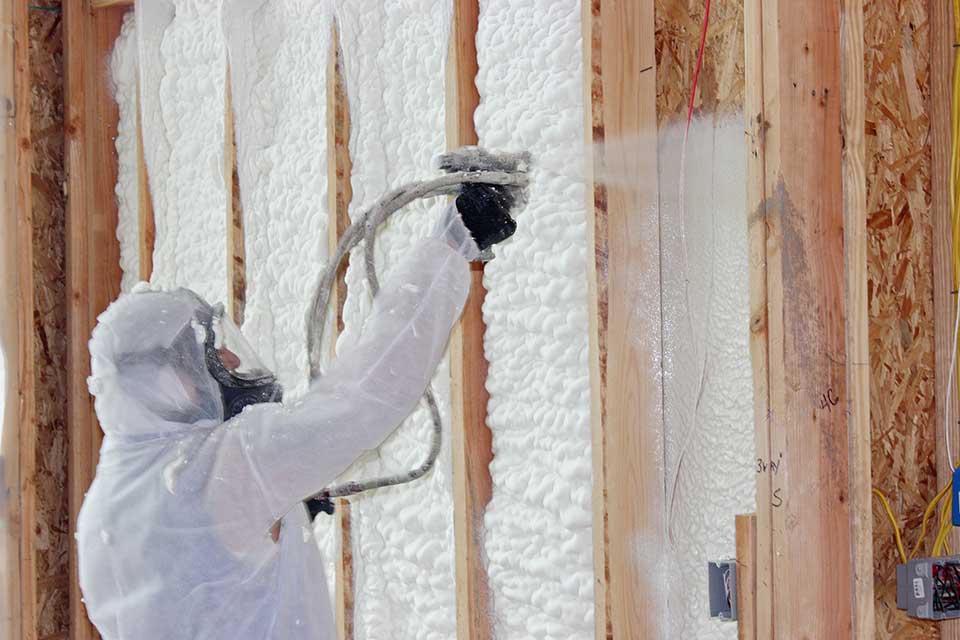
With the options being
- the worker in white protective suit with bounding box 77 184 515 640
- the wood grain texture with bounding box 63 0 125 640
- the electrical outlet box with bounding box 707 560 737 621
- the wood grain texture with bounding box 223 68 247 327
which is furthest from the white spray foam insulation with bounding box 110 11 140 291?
the electrical outlet box with bounding box 707 560 737 621

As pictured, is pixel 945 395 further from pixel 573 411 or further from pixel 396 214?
pixel 396 214

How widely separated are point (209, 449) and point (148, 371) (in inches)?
7.0

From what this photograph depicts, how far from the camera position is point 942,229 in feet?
5.59

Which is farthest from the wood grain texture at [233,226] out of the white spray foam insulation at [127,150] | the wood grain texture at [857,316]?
the wood grain texture at [857,316]

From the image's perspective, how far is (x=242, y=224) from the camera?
8.44ft

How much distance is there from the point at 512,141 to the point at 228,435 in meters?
0.74

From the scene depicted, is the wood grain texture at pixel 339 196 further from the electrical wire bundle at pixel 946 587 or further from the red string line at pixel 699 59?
the electrical wire bundle at pixel 946 587

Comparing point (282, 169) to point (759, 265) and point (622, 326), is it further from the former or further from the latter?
point (759, 265)

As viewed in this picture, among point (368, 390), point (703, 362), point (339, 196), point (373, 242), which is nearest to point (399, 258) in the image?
point (339, 196)

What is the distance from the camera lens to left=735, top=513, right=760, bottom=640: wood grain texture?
1.64 meters

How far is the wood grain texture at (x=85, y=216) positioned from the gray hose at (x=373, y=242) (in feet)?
4.06

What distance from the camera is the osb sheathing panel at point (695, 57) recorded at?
1773 mm

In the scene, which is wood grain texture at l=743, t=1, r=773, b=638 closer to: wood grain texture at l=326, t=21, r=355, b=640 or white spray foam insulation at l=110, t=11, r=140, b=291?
wood grain texture at l=326, t=21, r=355, b=640

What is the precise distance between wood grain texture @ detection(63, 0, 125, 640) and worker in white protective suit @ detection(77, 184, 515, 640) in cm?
119
